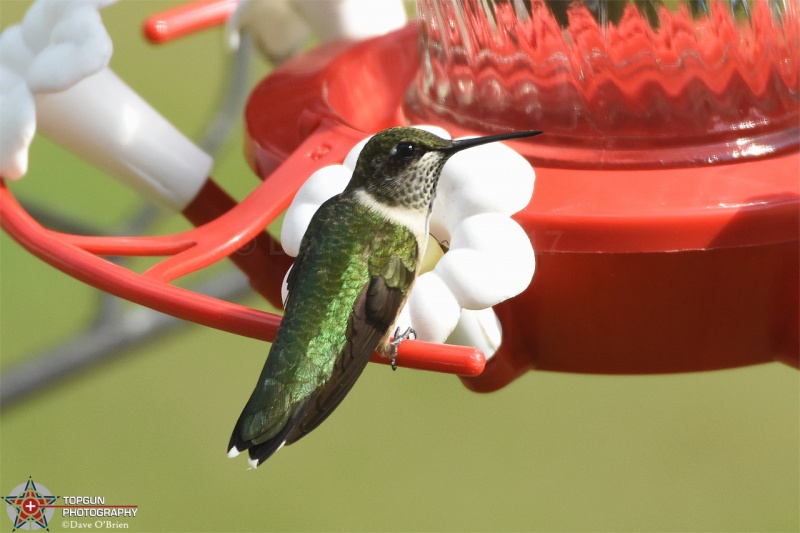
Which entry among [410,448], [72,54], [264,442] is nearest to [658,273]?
[264,442]

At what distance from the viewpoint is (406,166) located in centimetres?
116

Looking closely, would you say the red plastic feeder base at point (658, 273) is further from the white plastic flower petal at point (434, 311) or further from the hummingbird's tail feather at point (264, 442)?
the hummingbird's tail feather at point (264, 442)

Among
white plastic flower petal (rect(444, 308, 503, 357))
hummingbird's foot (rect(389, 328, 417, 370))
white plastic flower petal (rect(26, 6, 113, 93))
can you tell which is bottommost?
white plastic flower petal (rect(444, 308, 503, 357))

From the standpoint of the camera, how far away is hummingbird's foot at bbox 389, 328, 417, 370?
100cm

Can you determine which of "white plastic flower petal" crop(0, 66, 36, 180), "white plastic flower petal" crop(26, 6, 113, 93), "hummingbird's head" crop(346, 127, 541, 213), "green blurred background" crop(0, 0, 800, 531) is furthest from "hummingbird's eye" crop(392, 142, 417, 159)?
"green blurred background" crop(0, 0, 800, 531)

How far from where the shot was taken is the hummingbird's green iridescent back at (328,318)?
3.45ft

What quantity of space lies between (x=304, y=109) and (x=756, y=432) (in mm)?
3723

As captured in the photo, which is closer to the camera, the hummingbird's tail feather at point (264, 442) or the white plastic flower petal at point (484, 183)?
the hummingbird's tail feather at point (264, 442)

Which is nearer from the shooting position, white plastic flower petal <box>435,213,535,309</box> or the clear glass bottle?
white plastic flower petal <box>435,213,535,309</box>

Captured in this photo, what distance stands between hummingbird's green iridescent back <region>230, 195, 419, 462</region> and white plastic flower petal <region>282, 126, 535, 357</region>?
1.2 inches

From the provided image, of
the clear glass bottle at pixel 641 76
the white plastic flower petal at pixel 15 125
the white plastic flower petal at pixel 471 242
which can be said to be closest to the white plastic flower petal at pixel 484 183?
the white plastic flower petal at pixel 471 242

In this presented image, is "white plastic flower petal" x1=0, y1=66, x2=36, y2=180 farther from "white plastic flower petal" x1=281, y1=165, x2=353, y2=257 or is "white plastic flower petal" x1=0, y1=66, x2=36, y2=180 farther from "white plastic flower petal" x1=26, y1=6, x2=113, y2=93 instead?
"white plastic flower petal" x1=281, y1=165, x2=353, y2=257

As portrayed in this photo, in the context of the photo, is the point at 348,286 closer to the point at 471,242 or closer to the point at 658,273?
the point at 471,242

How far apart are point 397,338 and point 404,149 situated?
0.75 feet
